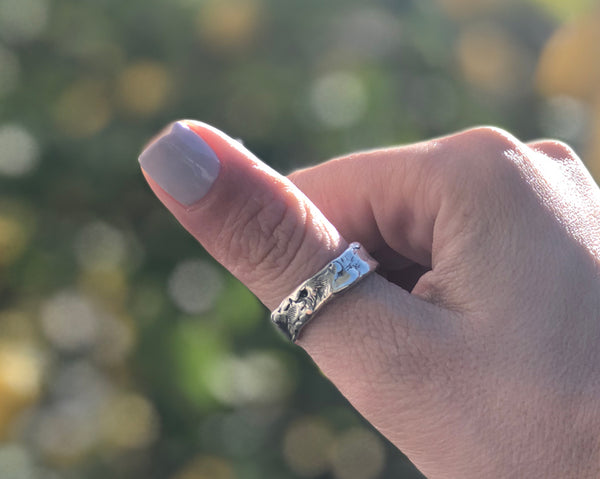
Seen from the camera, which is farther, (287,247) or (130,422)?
(130,422)

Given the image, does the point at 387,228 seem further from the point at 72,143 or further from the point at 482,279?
the point at 72,143

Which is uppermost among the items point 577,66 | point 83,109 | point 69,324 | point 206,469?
point 577,66

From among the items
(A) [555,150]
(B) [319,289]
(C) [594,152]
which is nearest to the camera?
(B) [319,289]

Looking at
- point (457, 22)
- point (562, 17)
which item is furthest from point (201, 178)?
point (562, 17)

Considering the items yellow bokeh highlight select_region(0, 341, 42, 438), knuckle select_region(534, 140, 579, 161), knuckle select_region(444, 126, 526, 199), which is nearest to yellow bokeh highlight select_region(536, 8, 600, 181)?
knuckle select_region(534, 140, 579, 161)

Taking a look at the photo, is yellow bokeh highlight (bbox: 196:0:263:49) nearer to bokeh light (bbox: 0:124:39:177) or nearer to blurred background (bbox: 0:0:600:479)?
blurred background (bbox: 0:0:600:479)

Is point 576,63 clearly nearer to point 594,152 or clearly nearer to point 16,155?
point 594,152

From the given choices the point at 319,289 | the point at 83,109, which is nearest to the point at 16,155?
the point at 83,109
